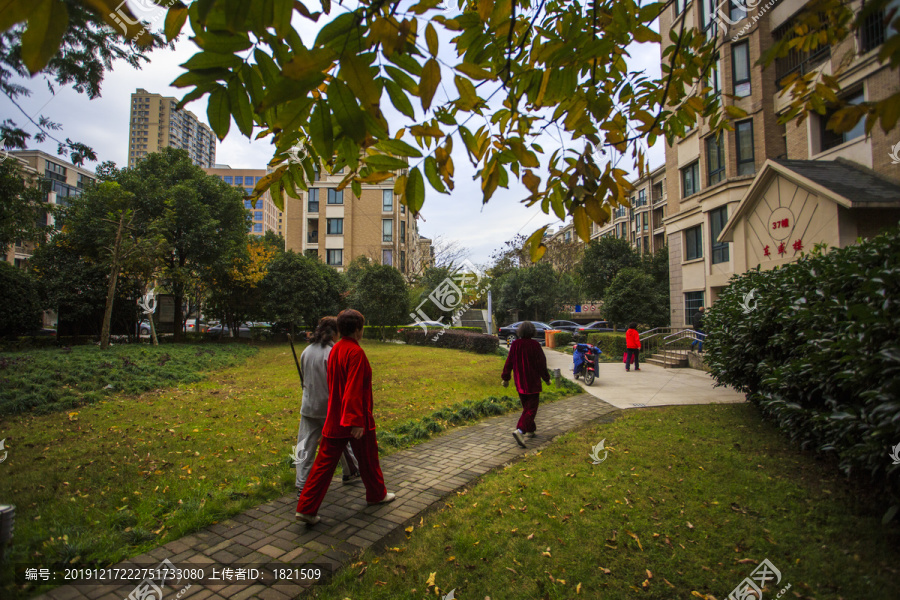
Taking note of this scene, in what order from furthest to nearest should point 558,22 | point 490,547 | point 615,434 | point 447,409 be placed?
point 447,409
point 615,434
point 490,547
point 558,22

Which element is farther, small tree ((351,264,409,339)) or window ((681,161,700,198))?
small tree ((351,264,409,339))

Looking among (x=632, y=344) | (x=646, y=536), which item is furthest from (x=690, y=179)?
(x=646, y=536)

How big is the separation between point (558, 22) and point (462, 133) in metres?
1.82

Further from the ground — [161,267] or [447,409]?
[161,267]

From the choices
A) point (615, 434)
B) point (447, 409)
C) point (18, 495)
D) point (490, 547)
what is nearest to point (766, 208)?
point (615, 434)

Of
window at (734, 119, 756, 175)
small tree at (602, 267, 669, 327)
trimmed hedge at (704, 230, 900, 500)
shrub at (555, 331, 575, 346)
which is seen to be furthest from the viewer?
shrub at (555, 331, 575, 346)

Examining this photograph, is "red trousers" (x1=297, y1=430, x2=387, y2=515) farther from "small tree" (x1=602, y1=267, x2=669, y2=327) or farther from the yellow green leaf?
"small tree" (x1=602, y1=267, x2=669, y2=327)

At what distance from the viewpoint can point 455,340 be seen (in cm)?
2217

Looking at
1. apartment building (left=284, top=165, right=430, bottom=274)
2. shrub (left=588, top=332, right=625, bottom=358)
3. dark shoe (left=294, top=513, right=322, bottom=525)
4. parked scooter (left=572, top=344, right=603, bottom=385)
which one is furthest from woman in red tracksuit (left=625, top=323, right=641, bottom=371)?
apartment building (left=284, top=165, right=430, bottom=274)

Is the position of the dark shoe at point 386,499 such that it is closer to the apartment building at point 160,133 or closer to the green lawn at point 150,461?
the green lawn at point 150,461

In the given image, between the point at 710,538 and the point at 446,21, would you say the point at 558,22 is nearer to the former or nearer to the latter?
the point at 446,21

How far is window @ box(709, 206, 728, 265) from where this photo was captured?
58.2ft

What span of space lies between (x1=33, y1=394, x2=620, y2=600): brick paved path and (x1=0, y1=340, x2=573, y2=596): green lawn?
0.27 meters

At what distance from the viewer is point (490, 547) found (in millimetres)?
3340
